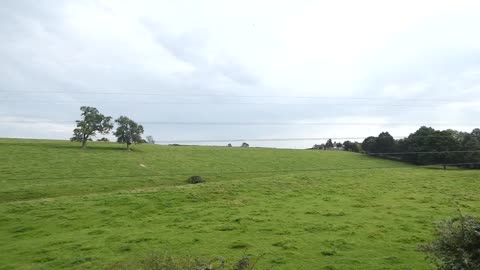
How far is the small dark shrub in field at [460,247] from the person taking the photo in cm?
861

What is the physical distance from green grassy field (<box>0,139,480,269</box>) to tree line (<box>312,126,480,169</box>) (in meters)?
15.3

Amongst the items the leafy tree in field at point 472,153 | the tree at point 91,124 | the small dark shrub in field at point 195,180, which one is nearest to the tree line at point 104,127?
the tree at point 91,124

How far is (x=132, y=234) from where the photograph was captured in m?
24.0

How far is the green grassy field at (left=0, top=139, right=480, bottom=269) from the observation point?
19.7 metres

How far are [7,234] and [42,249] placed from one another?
6.61m

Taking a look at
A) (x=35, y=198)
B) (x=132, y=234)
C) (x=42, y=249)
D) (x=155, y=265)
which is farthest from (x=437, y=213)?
(x=35, y=198)

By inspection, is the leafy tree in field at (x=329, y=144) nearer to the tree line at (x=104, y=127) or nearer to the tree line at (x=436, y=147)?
the tree line at (x=436, y=147)

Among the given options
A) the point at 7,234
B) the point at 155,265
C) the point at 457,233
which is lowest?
the point at 7,234

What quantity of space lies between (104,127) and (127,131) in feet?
16.9

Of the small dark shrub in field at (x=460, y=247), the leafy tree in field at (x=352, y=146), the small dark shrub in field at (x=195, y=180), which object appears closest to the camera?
the small dark shrub in field at (x=460, y=247)

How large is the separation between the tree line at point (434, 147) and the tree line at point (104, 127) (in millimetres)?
46846

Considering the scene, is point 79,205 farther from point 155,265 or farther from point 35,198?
point 155,265

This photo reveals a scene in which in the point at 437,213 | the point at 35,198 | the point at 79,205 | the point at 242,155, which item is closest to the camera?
the point at 437,213

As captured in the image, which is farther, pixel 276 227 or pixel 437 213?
pixel 437 213
